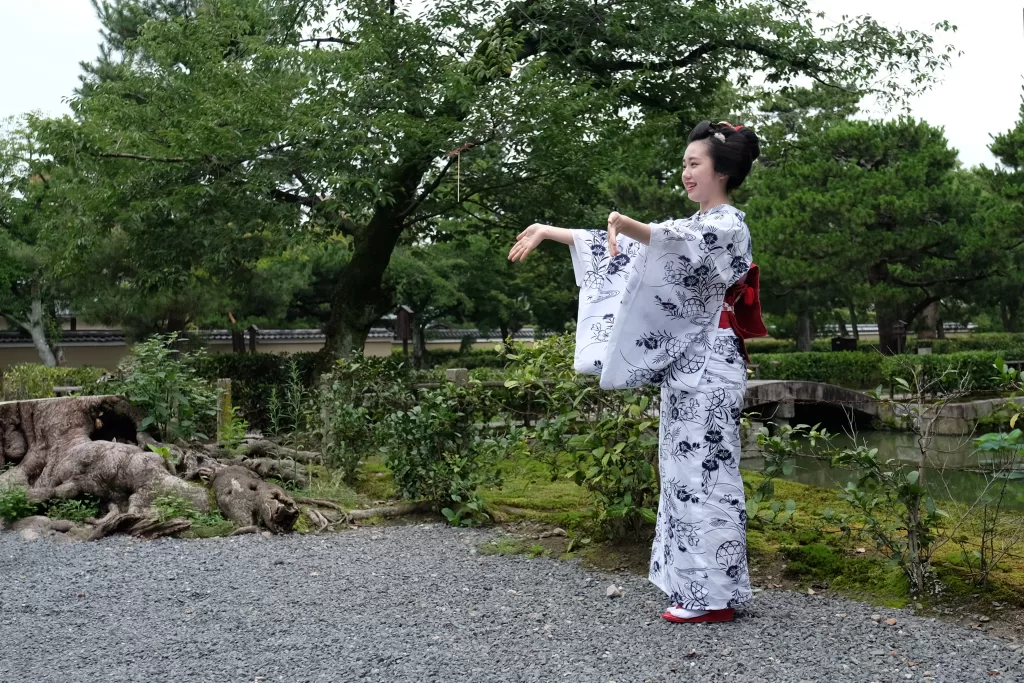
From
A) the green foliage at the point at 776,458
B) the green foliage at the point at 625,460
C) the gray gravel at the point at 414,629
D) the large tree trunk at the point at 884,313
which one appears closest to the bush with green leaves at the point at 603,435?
the green foliage at the point at 625,460

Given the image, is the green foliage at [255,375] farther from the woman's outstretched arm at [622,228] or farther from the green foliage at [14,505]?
the woman's outstretched arm at [622,228]

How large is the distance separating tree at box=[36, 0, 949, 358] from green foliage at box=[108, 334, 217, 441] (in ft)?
7.19

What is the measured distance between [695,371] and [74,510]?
414 centimetres

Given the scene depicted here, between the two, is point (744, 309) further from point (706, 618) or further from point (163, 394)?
point (163, 394)

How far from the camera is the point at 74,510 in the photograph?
223 inches

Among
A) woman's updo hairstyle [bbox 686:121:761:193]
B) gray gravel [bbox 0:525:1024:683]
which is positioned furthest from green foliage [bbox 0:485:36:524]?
woman's updo hairstyle [bbox 686:121:761:193]

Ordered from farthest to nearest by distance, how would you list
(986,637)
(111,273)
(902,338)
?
(902,338) → (111,273) → (986,637)

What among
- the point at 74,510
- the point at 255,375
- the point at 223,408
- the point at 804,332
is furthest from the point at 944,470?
the point at 804,332

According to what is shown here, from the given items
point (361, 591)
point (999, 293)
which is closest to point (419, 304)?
point (999, 293)

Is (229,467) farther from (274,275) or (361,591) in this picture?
(274,275)

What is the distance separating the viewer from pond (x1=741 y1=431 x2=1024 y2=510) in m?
3.86

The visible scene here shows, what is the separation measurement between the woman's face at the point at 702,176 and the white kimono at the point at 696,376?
11 centimetres

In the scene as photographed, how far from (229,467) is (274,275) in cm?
1360

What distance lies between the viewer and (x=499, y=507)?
5785 millimetres
